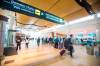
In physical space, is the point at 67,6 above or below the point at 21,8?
above

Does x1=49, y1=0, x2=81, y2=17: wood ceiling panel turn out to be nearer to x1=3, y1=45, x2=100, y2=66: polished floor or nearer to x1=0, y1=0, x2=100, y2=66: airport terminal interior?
x1=0, y1=0, x2=100, y2=66: airport terminal interior

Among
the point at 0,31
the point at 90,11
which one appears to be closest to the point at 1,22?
the point at 0,31

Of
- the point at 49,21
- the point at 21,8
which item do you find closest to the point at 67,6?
the point at 49,21

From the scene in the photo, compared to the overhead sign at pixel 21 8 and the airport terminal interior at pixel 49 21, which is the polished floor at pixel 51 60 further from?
the overhead sign at pixel 21 8

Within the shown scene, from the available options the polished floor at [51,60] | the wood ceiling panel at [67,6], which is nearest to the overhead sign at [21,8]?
the wood ceiling panel at [67,6]

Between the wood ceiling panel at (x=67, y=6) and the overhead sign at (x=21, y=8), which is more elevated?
the wood ceiling panel at (x=67, y=6)

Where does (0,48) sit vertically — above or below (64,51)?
above

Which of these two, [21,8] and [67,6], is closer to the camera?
[21,8]

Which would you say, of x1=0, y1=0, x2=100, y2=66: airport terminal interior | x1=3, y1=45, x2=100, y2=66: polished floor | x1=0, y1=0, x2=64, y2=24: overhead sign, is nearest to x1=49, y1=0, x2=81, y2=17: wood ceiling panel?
x1=0, y1=0, x2=100, y2=66: airport terminal interior

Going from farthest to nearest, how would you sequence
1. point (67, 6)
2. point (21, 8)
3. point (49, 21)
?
point (67, 6) → point (49, 21) → point (21, 8)

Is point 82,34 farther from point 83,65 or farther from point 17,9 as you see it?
point 17,9

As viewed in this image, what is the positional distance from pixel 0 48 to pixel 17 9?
250 cm

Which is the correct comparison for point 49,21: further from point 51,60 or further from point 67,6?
point 51,60

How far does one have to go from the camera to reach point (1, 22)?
589cm
